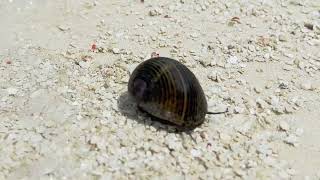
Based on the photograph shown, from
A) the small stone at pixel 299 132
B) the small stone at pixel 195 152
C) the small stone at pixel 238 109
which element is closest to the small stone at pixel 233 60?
the small stone at pixel 238 109

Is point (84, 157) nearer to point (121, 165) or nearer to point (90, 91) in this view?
point (121, 165)

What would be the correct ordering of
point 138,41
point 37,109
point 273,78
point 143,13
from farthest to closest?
point 143,13
point 138,41
point 273,78
point 37,109

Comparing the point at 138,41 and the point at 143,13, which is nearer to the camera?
the point at 138,41

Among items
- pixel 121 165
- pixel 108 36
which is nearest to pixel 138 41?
pixel 108 36

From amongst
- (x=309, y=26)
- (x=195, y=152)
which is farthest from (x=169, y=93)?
(x=309, y=26)

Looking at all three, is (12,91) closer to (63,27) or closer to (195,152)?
(63,27)
